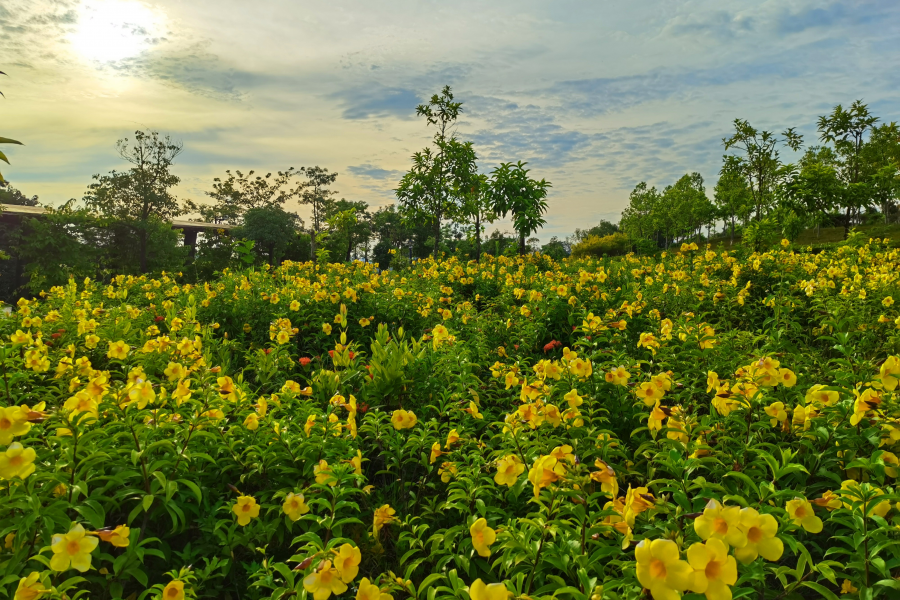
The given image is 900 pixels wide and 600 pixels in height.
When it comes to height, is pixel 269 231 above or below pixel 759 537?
above

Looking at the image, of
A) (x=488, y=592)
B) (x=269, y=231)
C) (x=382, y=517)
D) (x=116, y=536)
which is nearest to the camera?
(x=488, y=592)

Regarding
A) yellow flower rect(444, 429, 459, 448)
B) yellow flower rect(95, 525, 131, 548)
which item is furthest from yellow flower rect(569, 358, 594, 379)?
yellow flower rect(95, 525, 131, 548)

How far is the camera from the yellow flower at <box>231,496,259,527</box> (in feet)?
5.61

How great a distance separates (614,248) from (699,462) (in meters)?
29.7

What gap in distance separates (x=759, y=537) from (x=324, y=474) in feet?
4.63

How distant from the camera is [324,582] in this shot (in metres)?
1.25

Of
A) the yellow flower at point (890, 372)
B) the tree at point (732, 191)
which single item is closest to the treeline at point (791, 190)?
the tree at point (732, 191)

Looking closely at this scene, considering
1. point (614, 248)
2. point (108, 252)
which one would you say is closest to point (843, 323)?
point (108, 252)

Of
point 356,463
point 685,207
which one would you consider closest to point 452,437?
point 356,463

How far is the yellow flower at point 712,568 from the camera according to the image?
0.98m

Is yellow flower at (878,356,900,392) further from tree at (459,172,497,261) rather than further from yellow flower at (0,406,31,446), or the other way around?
tree at (459,172,497,261)

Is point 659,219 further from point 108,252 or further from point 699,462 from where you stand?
point 699,462

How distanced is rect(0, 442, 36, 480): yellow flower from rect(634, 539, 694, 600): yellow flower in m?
1.71

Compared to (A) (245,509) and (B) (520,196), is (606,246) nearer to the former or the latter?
(B) (520,196)
